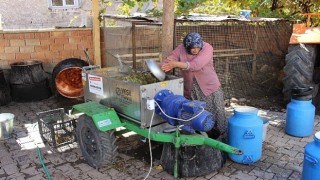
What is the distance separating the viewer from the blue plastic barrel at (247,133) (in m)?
4.11

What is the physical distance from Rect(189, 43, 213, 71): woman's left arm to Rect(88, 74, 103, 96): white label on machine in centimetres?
124

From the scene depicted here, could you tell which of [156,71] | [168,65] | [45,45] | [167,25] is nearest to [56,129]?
[156,71]

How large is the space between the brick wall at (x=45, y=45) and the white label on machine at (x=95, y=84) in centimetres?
374

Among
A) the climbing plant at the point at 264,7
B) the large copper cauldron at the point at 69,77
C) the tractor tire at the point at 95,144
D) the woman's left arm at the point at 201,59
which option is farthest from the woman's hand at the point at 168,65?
the climbing plant at the point at 264,7

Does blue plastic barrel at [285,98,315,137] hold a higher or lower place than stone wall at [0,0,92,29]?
lower

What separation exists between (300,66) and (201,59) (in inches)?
109

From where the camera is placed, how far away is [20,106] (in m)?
7.02

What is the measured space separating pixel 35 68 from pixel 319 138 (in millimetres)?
6106

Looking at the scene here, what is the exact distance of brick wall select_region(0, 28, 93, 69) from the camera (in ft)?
24.2

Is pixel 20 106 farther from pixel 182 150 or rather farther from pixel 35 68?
pixel 182 150

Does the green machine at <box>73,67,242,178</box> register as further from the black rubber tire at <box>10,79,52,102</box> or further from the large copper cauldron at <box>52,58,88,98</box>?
the black rubber tire at <box>10,79,52,102</box>

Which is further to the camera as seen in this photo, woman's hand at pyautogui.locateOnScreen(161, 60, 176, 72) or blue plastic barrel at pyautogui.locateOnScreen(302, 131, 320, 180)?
woman's hand at pyautogui.locateOnScreen(161, 60, 176, 72)

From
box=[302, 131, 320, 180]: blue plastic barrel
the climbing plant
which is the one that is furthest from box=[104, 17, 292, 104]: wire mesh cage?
box=[302, 131, 320, 180]: blue plastic barrel

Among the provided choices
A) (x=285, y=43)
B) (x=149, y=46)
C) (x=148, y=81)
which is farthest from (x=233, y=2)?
(x=148, y=81)
